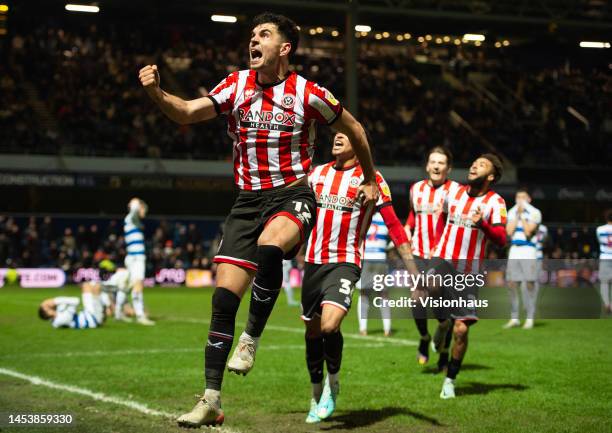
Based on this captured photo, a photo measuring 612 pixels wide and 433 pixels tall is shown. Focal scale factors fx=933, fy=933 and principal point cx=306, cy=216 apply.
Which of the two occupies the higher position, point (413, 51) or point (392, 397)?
point (413, 51)

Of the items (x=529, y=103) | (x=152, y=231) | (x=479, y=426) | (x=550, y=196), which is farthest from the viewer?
(x=529, y=103)

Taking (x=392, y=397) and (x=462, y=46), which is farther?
(x=462, y=46)

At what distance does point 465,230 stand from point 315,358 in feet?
8.56

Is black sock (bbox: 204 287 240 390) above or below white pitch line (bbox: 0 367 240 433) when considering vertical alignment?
above

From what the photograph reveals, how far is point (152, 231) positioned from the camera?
108ft

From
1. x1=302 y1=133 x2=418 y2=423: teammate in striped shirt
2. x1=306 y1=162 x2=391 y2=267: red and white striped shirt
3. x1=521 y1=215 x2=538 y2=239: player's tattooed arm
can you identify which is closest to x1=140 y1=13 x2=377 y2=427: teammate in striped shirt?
x1=302 y1=133 x2=418 y2=423: teammate in striped shirt

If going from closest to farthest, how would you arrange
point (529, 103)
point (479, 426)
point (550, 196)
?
point (479, 426)
point (550, 196)
point (529, 103)

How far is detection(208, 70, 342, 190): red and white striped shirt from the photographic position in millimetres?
6559

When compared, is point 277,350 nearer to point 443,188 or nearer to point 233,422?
point 443,188

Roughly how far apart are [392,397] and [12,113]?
2739cm

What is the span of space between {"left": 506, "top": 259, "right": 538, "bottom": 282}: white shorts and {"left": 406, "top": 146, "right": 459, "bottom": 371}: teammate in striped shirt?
5.69m

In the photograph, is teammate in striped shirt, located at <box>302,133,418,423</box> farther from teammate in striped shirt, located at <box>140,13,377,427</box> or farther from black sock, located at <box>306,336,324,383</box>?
teammate in striped shirt, located at <box>140,13,377,427</box>

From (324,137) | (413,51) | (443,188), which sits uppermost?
(413,51)

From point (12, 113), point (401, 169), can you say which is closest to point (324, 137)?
point (401, 169)
